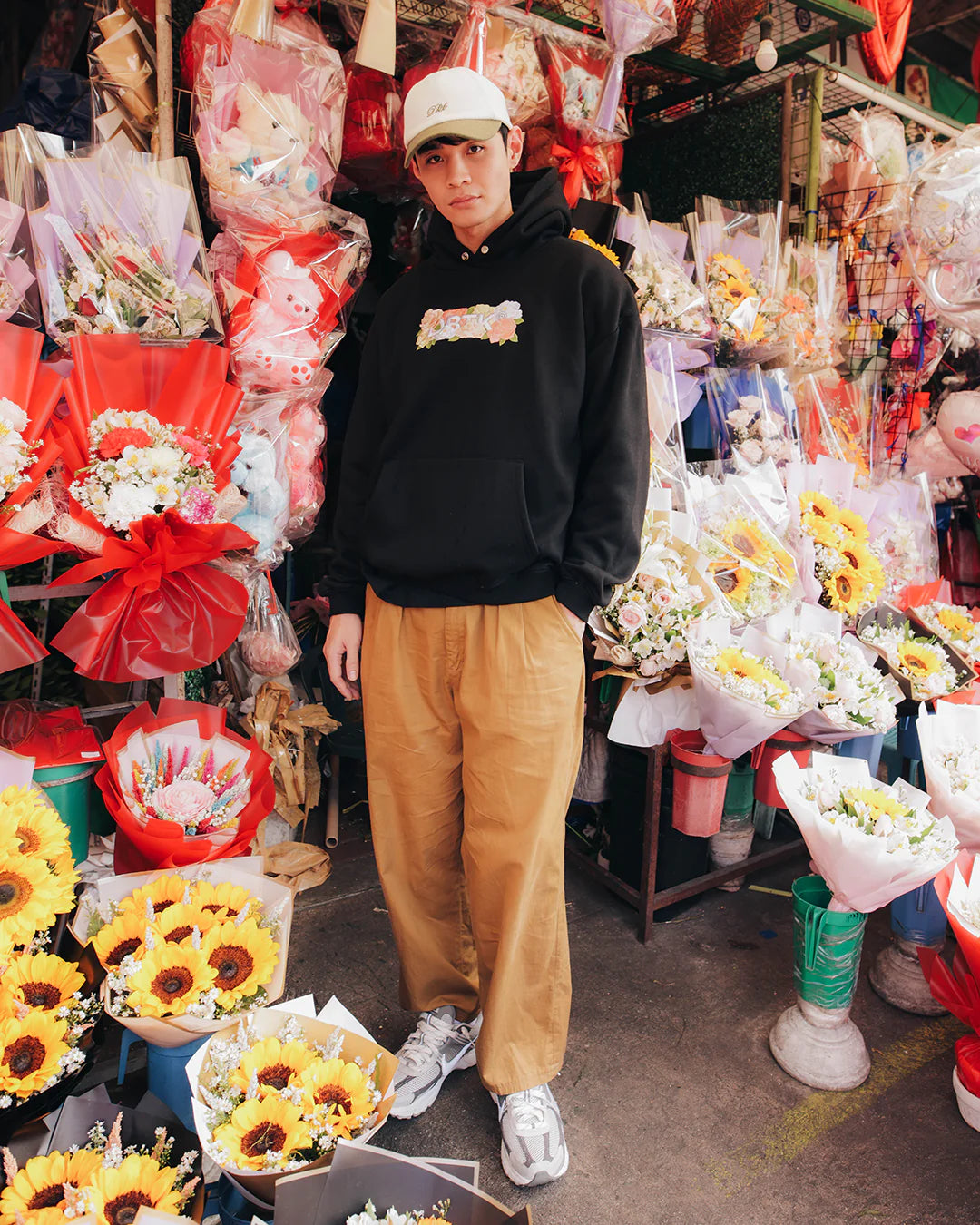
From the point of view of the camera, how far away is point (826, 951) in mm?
2035

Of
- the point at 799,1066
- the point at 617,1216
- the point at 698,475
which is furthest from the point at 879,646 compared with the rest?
the point at 617,1216

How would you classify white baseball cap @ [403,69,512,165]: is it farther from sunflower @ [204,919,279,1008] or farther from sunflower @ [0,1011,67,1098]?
sunflower @ [0,1011,67,1098]

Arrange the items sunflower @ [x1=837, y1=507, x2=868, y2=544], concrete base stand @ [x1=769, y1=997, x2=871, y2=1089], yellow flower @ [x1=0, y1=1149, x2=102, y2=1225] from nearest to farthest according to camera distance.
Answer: yellow flower @ [x1=0, y1=1149, x2=102, y2=1225] < concrete base stand @ [x1=769, y1=997, x2=871, y2=1089] < sunflower @ [x1=837, y1=507, x2=868, y2=544]

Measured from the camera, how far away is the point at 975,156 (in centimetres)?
305

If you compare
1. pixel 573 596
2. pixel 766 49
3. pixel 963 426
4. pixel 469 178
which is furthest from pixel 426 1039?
pixel 766 49

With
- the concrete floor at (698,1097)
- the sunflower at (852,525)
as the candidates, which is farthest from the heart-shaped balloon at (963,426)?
the concrete floor at (698,1097)

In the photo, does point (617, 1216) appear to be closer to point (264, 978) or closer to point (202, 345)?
point (264, 978)

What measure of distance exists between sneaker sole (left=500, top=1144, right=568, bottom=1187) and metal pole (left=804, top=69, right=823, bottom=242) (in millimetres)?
3461

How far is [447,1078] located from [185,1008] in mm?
1021

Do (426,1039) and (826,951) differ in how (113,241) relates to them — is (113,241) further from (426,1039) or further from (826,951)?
(826,951)

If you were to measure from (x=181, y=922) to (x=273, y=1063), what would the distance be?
298 millimetres

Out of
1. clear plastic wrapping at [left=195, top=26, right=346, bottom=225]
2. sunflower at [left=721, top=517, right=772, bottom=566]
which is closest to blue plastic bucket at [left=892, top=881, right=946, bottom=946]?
sunflower at [left=721, top=517, right=772, bottom=566]

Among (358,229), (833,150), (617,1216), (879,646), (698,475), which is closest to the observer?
(617,1216)

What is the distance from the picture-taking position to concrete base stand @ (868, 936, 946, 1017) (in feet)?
7.63
